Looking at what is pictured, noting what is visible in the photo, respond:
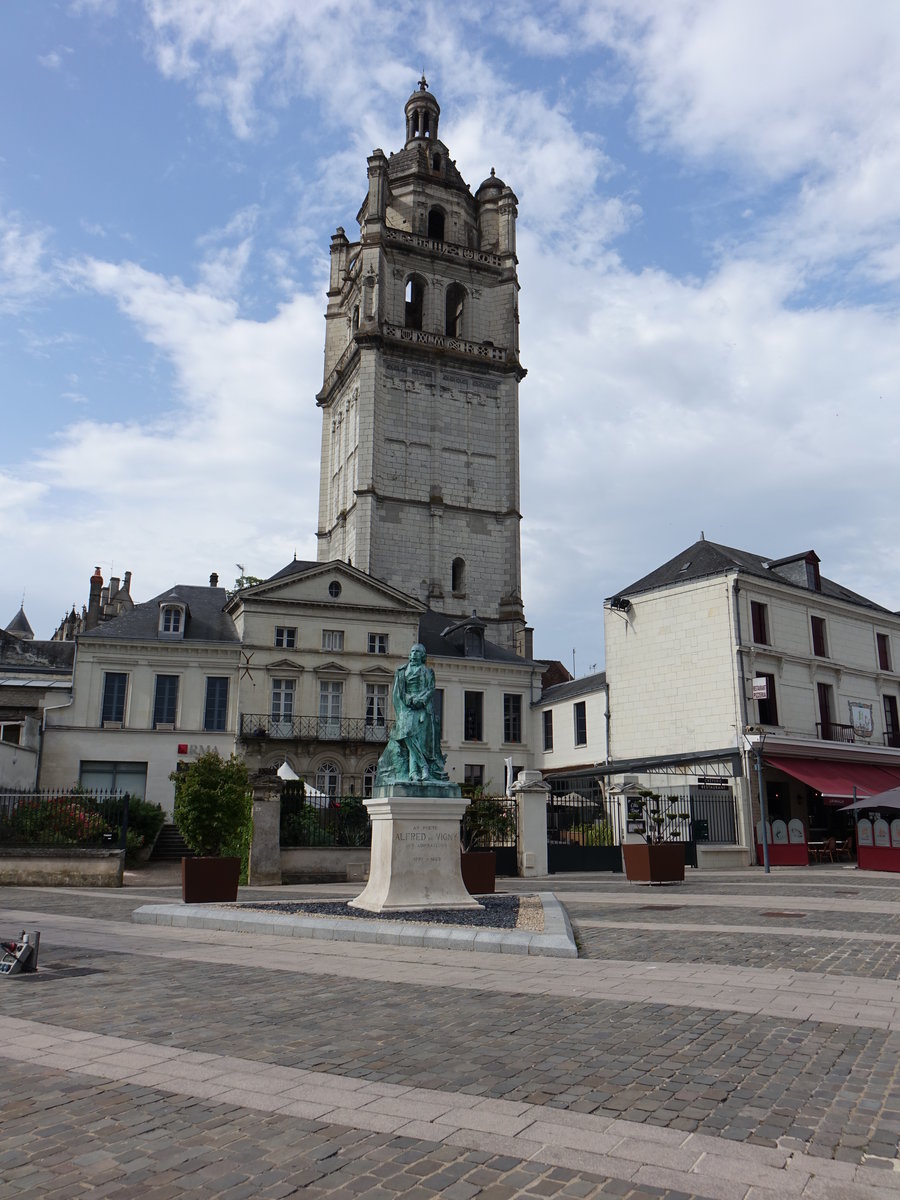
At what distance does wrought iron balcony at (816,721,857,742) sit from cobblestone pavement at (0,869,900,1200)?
24.0 m

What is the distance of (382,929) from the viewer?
10.4 m

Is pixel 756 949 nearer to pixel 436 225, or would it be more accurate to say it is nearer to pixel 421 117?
pixel 436 225

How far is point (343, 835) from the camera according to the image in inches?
819

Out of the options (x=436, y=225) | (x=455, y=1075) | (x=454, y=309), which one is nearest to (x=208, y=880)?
(x=455, y=1075)

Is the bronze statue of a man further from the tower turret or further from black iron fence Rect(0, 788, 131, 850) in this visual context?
the tower turret

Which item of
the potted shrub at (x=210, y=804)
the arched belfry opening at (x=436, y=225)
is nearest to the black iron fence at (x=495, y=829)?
the potted shrub at (x=210, y=804)

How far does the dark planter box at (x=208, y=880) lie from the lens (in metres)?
14.4

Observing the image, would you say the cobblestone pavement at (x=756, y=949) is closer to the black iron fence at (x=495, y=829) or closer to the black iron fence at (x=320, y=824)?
the black iron fence at (x=320, y=824)

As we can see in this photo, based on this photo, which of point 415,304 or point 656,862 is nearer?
point 656,862

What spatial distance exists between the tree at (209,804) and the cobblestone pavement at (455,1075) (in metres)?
8.87

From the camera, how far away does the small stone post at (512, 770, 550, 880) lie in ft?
71.9

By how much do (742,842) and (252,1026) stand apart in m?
23.9

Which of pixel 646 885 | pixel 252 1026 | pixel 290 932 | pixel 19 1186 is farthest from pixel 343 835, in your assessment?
pixel 19 1186

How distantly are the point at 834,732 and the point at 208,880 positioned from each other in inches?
969
